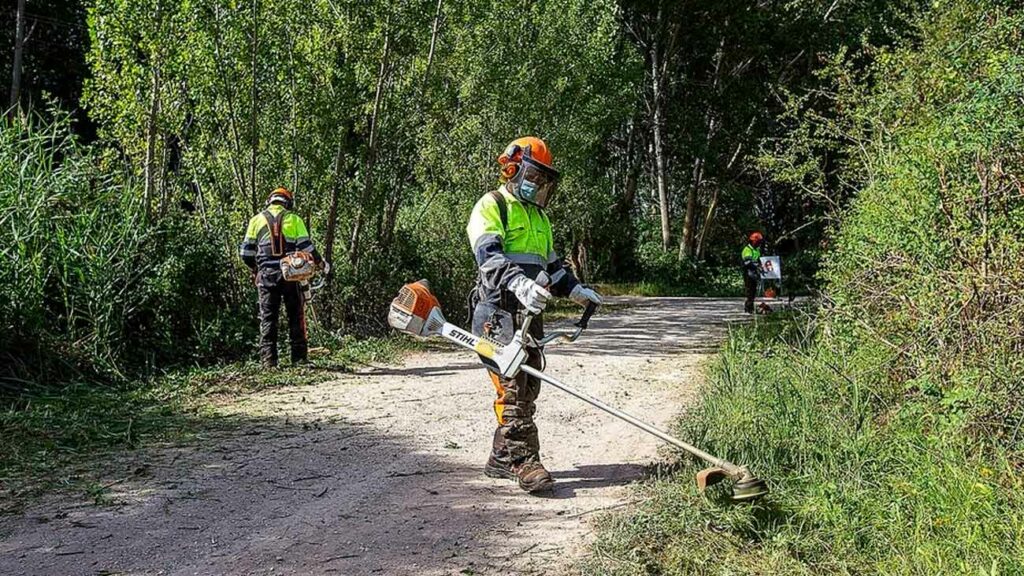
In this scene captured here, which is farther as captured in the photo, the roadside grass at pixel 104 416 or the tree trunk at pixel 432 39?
the tree trunk at pixel 432 39

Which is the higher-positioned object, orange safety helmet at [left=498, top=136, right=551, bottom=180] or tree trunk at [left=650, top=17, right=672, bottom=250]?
tree trunk at [left=650, top=17, right=672, bottom=250]

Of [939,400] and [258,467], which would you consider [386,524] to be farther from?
[939,400]

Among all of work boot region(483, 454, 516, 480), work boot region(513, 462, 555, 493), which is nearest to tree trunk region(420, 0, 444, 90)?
work boot region(483, 454, 516, 480)

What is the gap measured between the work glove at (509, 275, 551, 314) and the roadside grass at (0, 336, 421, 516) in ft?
10.3

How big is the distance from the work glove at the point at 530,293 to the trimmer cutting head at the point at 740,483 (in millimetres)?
1348

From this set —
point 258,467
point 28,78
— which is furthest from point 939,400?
point 28,78

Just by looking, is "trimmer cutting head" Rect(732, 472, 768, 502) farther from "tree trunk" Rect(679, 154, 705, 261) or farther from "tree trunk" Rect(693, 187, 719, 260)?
"tree trunk" Rect(693, 187, 719, 260)

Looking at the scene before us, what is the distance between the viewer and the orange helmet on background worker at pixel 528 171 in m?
6.03

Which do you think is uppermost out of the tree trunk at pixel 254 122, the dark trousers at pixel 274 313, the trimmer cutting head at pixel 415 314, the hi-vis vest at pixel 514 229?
the tree trunk at pixel 254 122

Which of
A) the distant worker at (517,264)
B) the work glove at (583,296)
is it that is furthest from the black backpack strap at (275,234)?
the work glove at (583,296)

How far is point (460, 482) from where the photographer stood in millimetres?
6293

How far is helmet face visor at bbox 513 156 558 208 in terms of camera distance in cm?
602

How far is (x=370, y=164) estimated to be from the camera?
45.3 ft

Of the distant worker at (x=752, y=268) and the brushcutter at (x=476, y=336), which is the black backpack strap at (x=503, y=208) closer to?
the brushcutter at (x=476, y=336)
